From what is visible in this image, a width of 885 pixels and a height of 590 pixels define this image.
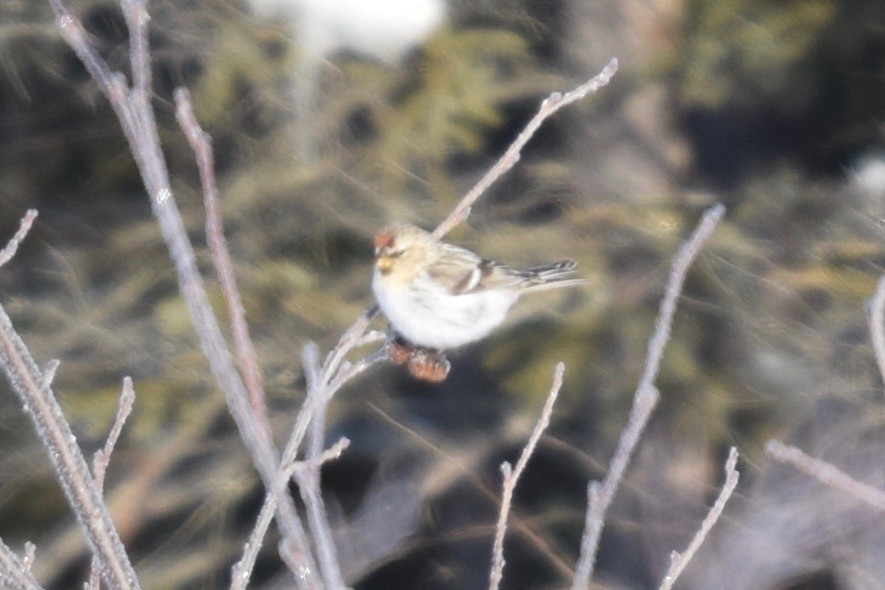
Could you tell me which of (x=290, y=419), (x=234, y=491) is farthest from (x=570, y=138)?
(x=234, y=491)

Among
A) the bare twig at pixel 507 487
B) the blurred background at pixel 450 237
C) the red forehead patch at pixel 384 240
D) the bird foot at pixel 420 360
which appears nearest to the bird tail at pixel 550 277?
the red forehead patch at pixel 384 240

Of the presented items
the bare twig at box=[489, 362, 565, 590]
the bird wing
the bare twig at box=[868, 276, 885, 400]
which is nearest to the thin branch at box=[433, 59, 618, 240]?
the bare twig at box=[489, 362, 565, 590]

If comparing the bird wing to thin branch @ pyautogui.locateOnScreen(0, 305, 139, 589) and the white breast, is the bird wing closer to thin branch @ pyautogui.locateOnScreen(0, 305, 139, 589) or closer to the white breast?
the white breast

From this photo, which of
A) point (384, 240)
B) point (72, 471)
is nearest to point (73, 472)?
point (72, 471)

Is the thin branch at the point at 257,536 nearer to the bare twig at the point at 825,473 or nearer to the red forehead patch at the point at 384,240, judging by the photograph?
the bare twig at the point at 825,473

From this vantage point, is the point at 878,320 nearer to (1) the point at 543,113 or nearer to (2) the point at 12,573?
(1) the point at 543,113

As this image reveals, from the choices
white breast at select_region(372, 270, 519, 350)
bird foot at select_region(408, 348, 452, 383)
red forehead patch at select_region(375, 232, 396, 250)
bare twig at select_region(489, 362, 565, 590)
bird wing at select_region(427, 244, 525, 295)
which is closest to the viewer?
bare twig at select_region(489, 362, 565, 590)
